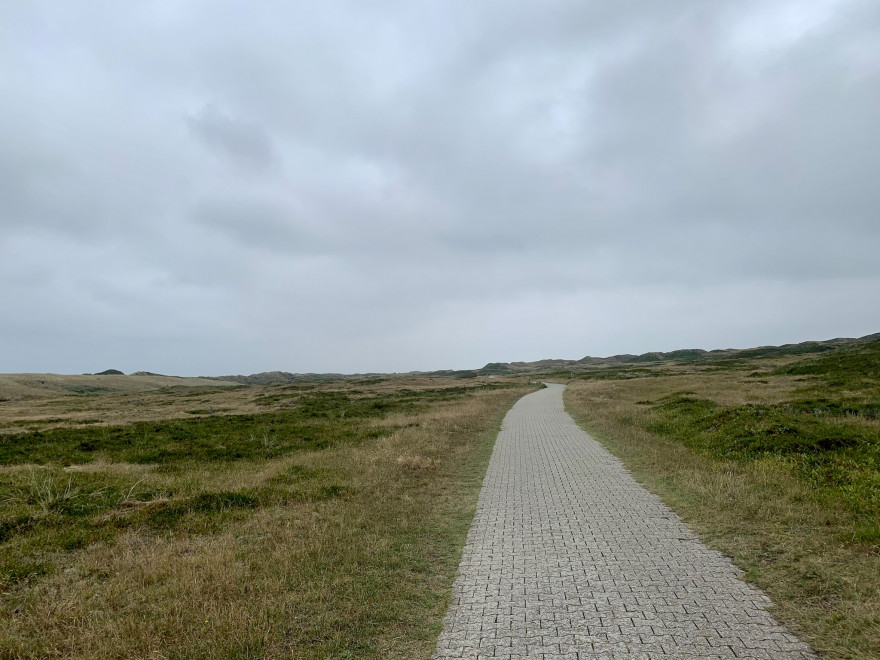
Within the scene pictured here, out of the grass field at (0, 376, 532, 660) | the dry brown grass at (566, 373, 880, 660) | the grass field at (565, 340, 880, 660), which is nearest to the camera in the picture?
the dry brown grass at (566, 373, 880, 660)

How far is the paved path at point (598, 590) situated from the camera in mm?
4383

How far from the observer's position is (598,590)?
18.3ft

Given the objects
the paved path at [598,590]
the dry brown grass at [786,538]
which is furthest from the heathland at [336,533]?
the paved path at [598,590]

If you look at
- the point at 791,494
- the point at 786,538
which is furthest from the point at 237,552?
the point at 791,494

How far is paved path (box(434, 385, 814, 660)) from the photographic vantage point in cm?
438

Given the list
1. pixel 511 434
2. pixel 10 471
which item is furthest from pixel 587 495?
pixel 10 471

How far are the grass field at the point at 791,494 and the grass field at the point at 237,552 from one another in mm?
3912

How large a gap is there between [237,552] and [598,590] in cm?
520

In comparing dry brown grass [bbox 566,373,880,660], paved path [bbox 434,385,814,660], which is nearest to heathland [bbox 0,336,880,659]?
dry brown grass [bbox 566,373,880,660]

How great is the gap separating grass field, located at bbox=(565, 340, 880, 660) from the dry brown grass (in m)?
0.02

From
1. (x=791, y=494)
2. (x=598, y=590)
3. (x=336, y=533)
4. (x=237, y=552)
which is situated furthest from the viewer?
(x=791, y=494)

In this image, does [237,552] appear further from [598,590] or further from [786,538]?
[786,538]

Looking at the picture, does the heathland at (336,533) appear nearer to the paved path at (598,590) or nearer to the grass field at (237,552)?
the grass field at (237,552)

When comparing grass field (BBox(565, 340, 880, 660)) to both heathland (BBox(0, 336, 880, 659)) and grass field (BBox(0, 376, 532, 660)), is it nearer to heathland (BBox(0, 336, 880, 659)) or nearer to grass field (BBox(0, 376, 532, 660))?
heathland (BBox(0, 336, 880, 659))
